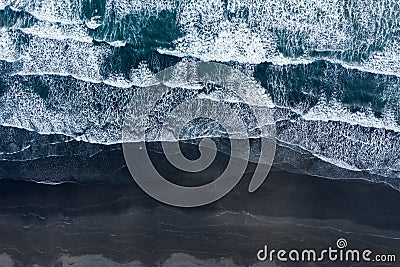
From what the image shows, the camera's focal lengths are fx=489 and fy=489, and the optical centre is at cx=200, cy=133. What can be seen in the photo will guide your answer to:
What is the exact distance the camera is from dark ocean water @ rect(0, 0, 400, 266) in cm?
105

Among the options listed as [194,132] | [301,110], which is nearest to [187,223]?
[194,132]

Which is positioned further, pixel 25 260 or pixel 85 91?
pixel 25 260

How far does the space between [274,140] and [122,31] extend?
1.40 feet

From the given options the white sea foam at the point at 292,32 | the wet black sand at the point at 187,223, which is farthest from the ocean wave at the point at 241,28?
the wet black sand at the point at 187,223

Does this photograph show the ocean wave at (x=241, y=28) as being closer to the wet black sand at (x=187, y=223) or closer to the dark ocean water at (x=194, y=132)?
the dark ocean water at (x=194, y=132)

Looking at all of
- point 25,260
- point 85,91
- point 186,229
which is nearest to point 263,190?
point 186,229

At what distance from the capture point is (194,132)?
1.14m

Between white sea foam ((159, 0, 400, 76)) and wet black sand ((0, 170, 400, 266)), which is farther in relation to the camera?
wet black sand ((0, 170, 400, 266))

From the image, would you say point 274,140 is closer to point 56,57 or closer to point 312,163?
point 312,163

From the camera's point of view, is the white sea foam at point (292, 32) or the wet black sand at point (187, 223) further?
the wet black sand at point (187, 223)

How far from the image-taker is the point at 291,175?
1185 mm

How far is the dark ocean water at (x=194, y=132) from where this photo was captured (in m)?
1.05

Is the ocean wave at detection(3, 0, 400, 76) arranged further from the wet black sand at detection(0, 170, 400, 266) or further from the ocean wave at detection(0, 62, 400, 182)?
the wet black sand at detection(0, 170, 400, 266)

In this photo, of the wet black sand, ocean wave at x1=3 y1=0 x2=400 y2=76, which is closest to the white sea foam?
ocean wave at x1=3 y1=0 x2=400 y2=76
